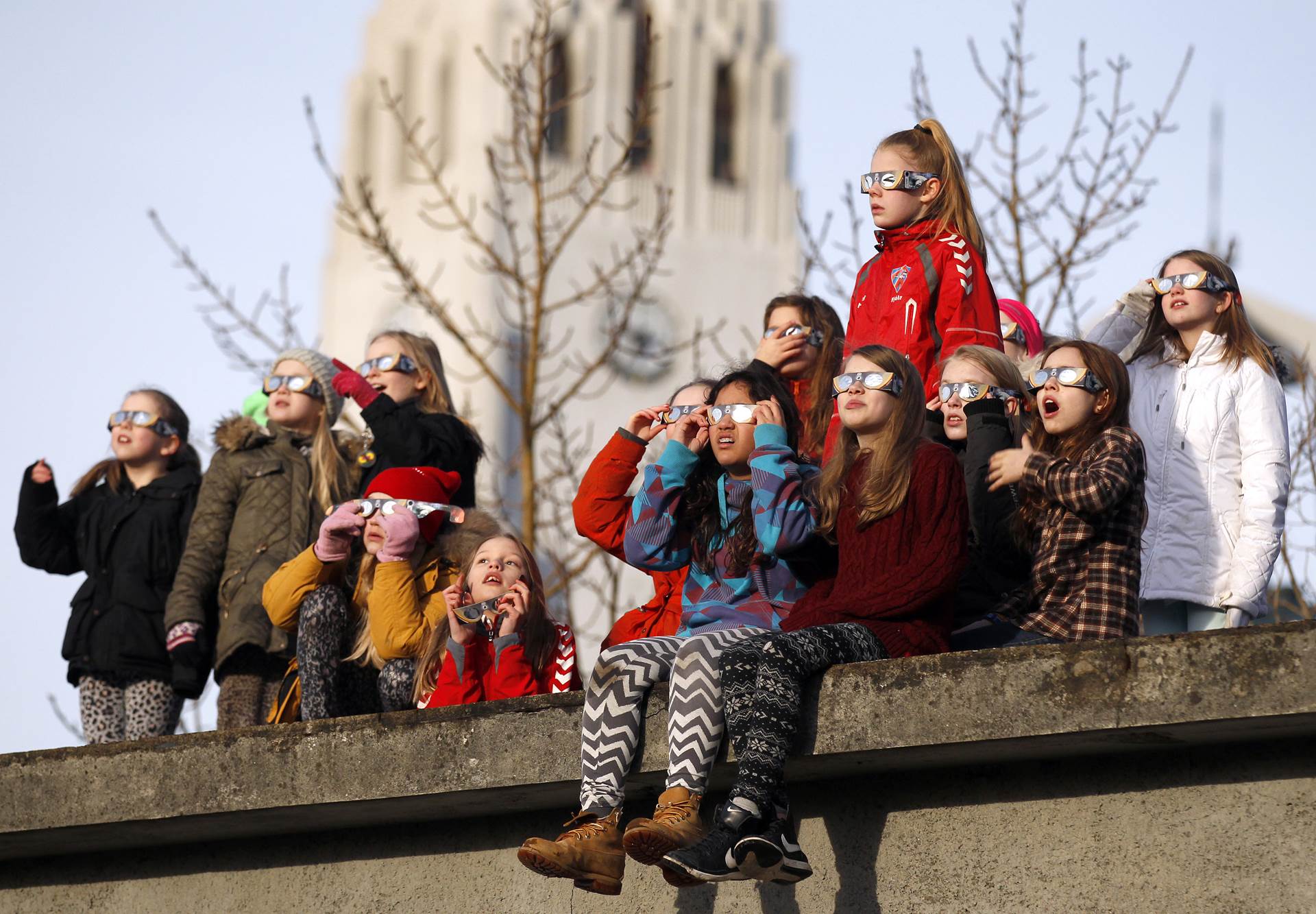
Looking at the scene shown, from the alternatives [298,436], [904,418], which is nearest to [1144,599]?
[904,418]

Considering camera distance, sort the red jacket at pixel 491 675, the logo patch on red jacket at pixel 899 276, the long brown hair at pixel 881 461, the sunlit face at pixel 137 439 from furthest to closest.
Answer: the sunlit face at pixel 137 439, the logo patch on red jacket at pixel 899 276, the red jacket at pixel 491 675, the long brown hair at pixel 881 461

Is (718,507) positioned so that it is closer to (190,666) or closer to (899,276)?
(899,276)

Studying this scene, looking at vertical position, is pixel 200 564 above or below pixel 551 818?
above

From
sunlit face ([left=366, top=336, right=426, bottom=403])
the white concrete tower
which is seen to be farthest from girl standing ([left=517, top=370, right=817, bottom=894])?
the white concrete tower

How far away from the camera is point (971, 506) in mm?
5961

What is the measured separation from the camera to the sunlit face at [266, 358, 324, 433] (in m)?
7.82

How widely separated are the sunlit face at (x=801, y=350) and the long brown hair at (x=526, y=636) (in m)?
1.04

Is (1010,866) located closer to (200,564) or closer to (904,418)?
(904,418)

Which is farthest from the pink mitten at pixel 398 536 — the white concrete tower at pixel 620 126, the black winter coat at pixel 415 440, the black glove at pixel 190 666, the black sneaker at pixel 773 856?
the white concrete tower at pixel 620 126

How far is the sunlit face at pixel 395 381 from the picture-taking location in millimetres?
7699

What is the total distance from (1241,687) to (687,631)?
65.9 inches

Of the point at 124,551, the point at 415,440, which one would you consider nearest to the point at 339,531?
the point at 415,440

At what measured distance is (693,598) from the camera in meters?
6.04

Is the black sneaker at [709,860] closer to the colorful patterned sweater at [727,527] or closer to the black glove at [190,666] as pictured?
the colorful patterned sweater at [727,527]
